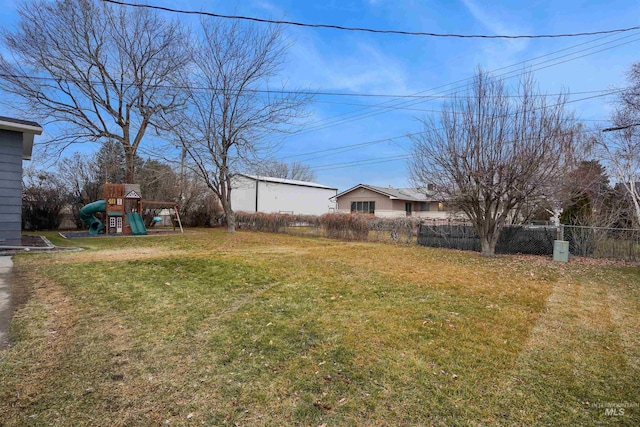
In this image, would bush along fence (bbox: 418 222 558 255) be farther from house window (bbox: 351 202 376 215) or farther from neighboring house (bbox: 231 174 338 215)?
neighboring house (bbox: 231 174 338 215)

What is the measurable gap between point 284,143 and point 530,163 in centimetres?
1161

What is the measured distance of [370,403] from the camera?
215 centimetres

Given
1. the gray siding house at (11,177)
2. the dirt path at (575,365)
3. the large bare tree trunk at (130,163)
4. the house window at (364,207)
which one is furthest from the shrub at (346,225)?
the house window at (364,207)

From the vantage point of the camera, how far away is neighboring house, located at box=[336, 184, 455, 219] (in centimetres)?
2669

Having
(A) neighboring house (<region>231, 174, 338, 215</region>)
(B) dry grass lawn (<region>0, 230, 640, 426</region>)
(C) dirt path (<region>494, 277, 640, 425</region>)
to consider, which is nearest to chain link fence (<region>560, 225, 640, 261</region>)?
(B) dry grass lawn (<region>0, 230, 640, 426</region>)

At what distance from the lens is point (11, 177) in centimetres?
873

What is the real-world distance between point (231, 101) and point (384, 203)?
1535 cm

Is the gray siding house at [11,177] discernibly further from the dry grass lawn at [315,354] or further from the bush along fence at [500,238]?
the bush along fence at [500,238]

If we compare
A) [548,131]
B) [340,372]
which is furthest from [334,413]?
[548,131]

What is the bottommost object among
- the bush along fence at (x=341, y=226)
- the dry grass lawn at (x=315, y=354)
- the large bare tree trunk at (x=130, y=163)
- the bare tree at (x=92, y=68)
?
the dry grass lawn at (x=315, y=354)

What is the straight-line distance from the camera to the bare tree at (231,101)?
15.9 m

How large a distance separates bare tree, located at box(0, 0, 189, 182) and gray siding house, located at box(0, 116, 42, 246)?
25.3 ft

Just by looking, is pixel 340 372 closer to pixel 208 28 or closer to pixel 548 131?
pixel 548 131

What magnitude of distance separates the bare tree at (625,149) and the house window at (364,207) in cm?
1598
